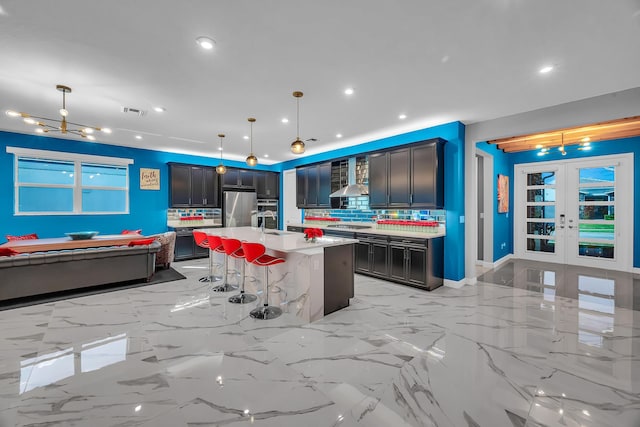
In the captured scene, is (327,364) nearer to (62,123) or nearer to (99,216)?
(62,123)

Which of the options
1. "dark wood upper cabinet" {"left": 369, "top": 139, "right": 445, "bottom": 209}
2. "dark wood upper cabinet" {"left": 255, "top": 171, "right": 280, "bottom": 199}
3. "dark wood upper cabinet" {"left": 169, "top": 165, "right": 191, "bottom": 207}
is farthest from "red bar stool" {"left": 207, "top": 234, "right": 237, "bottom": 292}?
"dark wood upper cabinet" {"left": 255, "top": 171, "right": 280, "bottom": 199}

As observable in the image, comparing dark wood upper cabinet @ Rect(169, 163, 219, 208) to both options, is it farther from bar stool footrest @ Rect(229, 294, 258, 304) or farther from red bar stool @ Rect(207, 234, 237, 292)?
bar stool footrest @ Rect(229, 294, 258, 304)

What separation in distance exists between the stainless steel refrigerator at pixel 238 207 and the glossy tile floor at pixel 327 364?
12.8 ft

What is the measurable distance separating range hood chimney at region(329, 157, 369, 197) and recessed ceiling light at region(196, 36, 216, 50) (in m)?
3.69

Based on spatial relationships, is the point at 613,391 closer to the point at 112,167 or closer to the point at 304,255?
the point at 304,255

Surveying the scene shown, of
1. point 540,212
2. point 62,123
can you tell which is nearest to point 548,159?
point 540,212

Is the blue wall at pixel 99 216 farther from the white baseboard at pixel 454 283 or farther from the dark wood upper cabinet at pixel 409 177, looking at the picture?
the white baseboard at pixel 454 283

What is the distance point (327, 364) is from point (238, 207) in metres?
6.18

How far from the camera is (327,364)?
238 cm

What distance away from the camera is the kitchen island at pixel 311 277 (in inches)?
129

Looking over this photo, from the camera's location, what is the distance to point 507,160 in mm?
7043

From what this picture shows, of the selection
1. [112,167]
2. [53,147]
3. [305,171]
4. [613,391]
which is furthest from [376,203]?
[53,147]

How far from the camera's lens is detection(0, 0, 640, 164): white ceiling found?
203 centimetres

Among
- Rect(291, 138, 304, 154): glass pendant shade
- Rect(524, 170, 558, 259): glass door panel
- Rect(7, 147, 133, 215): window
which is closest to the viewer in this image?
Rect(291, 138, 304, 154): glass pendant shade
